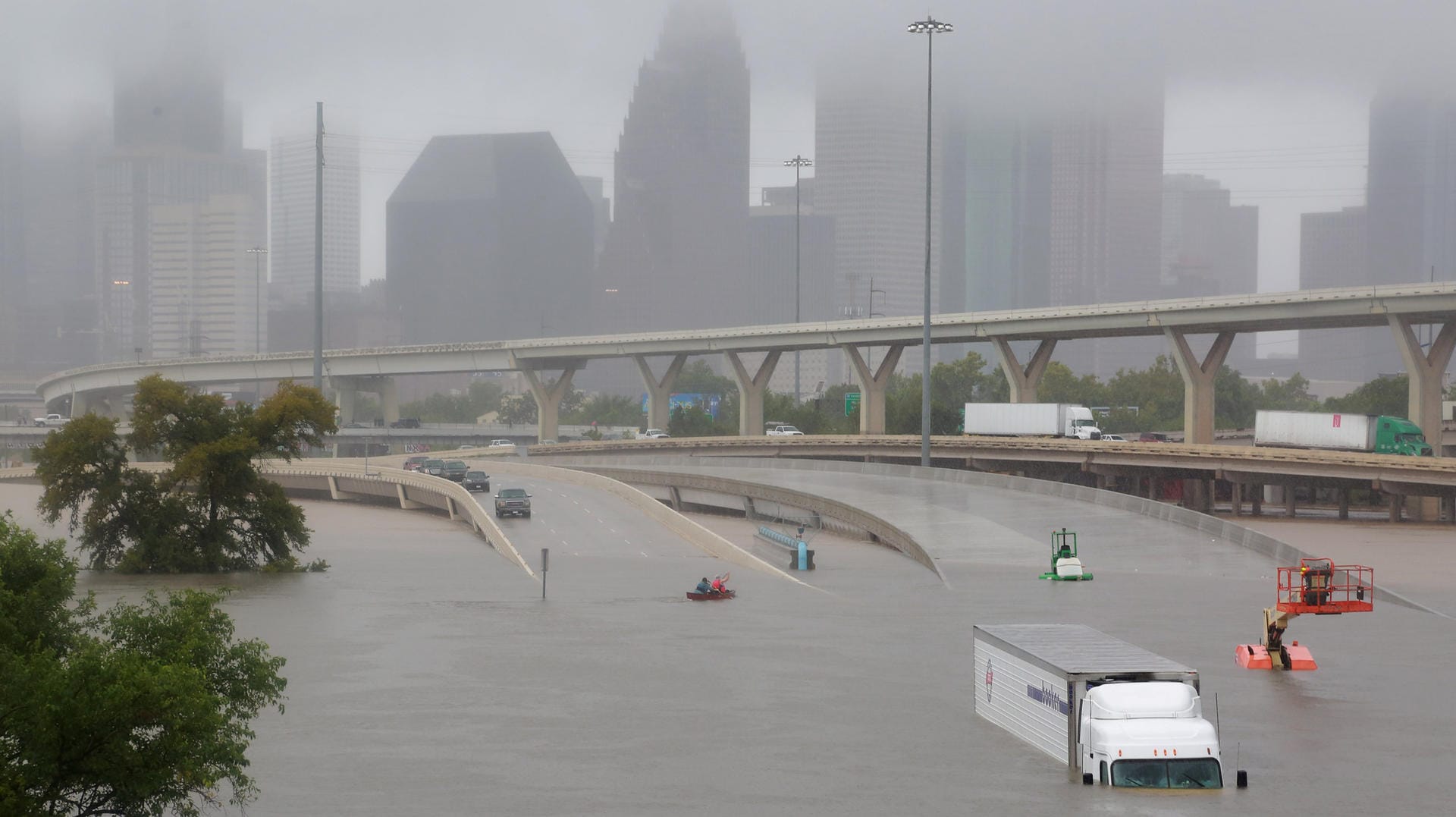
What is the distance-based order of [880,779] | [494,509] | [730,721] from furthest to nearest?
[494,509], [730,721], [880,779]

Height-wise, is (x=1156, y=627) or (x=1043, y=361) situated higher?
(x=1043, y=361)

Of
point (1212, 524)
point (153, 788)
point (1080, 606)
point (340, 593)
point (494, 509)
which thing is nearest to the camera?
point (153, 788)

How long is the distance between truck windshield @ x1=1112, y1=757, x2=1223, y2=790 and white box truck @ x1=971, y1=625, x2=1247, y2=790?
0.01 m

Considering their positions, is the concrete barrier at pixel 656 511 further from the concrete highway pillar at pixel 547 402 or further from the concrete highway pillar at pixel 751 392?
the concrete highway pillar at pixel 547 402

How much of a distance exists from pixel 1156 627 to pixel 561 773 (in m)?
19.4

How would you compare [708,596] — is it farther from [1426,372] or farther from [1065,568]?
[1426,372]

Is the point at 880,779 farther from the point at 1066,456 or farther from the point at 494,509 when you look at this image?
the point at 1066,456

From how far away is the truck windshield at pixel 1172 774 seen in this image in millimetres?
21328

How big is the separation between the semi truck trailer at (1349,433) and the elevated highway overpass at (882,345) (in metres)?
4.85

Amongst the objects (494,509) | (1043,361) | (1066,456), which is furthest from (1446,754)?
(1043,361)

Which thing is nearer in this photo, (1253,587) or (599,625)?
(599,625)

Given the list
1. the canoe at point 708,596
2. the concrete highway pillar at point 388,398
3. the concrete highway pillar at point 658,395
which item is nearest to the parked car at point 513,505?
the canoe at point 708,596

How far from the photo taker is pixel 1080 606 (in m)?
41.6

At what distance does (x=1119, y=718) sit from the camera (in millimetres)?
21781
